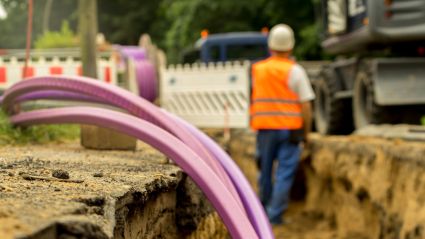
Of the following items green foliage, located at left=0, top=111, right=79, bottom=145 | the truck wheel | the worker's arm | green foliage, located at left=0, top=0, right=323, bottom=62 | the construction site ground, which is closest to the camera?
the construction site ground

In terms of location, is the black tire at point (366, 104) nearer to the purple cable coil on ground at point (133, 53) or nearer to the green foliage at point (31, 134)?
the purple cable coil on ground at point (133, 53)

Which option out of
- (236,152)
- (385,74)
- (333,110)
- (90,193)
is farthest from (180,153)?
(236,152)

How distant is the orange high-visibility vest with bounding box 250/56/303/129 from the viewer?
8.06 meters

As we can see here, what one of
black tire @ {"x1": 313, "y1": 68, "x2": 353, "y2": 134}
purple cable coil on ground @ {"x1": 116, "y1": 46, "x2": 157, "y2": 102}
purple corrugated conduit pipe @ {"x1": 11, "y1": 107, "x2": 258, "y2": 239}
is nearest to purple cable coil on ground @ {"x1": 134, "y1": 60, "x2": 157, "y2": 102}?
→ purple cable coil on ground @ {"x1": 116, "y1": 46, "x2": 157, "y2": 102}

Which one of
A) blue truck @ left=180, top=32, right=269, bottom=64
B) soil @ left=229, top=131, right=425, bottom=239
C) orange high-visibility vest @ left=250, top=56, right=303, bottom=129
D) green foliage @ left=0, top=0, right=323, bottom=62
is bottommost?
soil @ left=229, top=131, right=425, bottom=239

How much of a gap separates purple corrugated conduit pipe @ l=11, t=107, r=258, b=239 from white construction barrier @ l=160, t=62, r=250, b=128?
28.5 feet

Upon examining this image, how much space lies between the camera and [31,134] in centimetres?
536

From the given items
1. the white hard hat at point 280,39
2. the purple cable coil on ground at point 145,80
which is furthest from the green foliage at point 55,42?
the white hard hat at point 280,39

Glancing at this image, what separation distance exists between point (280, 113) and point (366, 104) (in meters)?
3.10

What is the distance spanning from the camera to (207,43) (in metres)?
17.5

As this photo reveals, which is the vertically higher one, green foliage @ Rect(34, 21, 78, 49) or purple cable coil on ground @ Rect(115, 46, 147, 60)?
green foliage @ Rect(34, 21, 78, 49)

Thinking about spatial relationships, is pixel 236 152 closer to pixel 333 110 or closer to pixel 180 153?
pixel 333 110

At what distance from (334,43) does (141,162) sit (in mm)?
8689

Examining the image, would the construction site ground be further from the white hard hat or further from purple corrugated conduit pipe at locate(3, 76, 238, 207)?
the white hard hat
